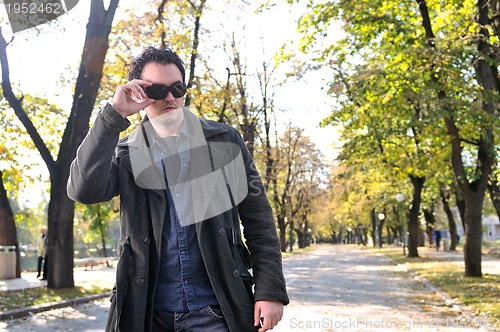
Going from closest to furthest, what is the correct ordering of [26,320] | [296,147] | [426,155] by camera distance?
[26,320]
[426,155]
[296,147]

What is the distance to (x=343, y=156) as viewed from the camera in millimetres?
22797

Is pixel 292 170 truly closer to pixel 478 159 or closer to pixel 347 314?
pixel 478 159

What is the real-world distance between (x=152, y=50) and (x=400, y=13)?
54.9ft

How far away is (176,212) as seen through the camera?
104 inches

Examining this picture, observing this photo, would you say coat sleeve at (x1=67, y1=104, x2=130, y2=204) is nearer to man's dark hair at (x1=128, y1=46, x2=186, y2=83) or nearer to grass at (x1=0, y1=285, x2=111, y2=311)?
man's dark hair at (x1=128, y1=46, x2=186, y2=83)

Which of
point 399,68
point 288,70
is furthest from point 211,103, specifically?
Result: point 399,68

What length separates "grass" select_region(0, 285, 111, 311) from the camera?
43.9 feet

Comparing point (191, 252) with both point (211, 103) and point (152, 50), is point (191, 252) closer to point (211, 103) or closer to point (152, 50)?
point (152, 50)

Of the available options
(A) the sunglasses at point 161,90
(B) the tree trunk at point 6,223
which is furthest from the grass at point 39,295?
(A) the sunglasses at point 161,90

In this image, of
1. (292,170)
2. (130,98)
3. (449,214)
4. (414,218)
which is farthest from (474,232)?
(292,170)

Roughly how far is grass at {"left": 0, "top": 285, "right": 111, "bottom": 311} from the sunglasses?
36.5 ft

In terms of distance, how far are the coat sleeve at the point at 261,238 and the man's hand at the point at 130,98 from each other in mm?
519

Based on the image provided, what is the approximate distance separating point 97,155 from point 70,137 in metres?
14.2

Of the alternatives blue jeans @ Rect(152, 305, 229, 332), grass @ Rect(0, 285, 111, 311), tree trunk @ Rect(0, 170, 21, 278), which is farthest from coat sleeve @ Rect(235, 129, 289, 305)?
tree trunk @ Rect(0, 170, 21, 278)
